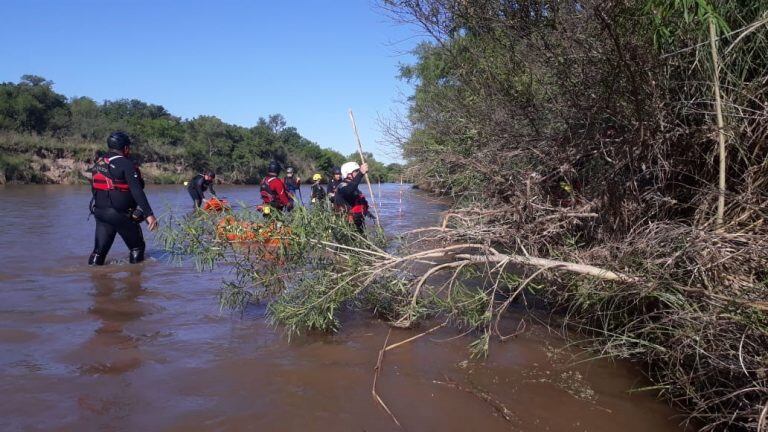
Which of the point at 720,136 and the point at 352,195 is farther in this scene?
the point at 352,195

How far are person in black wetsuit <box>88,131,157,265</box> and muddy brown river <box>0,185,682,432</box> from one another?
1.23 m

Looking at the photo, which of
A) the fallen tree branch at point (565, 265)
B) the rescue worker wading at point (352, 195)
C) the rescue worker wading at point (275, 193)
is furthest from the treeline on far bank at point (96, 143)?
the fallen tree branch at point (565, 265)

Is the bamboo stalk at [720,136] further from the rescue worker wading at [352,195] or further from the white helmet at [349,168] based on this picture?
the white helmet at [349,168]

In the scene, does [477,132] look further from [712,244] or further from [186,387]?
[186,387]

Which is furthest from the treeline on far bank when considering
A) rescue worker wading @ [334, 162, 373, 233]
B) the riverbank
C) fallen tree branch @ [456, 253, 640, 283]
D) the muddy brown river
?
fallen tree branch @ [456, 253, 640, 283]

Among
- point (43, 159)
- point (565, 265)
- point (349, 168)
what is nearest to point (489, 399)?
point (565, 265)

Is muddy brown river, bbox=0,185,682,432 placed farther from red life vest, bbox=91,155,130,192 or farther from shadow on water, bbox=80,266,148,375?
red life vest, bbox=91,155,130,192

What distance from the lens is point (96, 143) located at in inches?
1585

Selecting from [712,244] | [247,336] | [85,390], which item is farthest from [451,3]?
[85,390]

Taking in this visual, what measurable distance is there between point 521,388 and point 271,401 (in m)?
1.79

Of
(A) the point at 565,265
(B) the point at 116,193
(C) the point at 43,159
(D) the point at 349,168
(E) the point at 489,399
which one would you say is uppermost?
(C) the point at 43,159

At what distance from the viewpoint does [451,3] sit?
570cm

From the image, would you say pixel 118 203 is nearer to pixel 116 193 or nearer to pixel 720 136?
pixel 116 193

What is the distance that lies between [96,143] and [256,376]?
4317 centimetres
